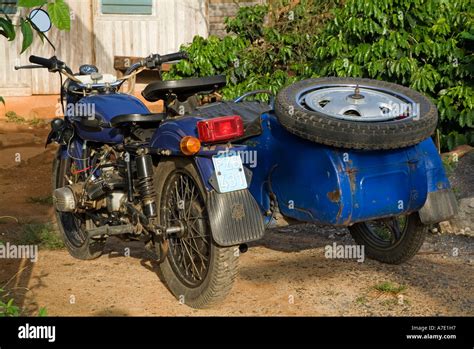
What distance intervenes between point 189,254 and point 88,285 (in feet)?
3.08

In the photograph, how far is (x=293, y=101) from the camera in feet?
14.6

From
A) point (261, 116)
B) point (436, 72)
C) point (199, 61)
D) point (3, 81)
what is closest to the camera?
point (261, 116)

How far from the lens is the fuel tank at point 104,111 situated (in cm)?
544

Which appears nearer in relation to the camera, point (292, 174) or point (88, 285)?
point (292, 174)

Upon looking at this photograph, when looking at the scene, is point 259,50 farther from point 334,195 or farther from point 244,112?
point 334,195

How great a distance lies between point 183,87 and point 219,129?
53 cm

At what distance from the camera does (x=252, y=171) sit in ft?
15.7

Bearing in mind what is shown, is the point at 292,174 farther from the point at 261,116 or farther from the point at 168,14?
the point at 168,14

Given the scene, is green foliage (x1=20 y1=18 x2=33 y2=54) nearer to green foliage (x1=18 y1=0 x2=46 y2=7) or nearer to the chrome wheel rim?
green foliage (x1=18 y1=0 x2=46 y2=7)

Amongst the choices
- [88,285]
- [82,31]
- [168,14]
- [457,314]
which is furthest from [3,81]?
[457,314]

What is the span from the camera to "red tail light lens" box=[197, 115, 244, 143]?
4387mm

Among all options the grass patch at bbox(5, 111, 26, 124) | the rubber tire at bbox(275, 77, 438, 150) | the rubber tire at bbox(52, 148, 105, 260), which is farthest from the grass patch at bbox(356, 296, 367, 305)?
the grass patch at bbox(5, 111, 26, 124)

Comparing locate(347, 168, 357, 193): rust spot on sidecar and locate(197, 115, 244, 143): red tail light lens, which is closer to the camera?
locate(347, 168, 357, 193): rust spot on sidecar

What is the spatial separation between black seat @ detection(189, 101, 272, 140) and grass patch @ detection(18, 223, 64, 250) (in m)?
2.17
